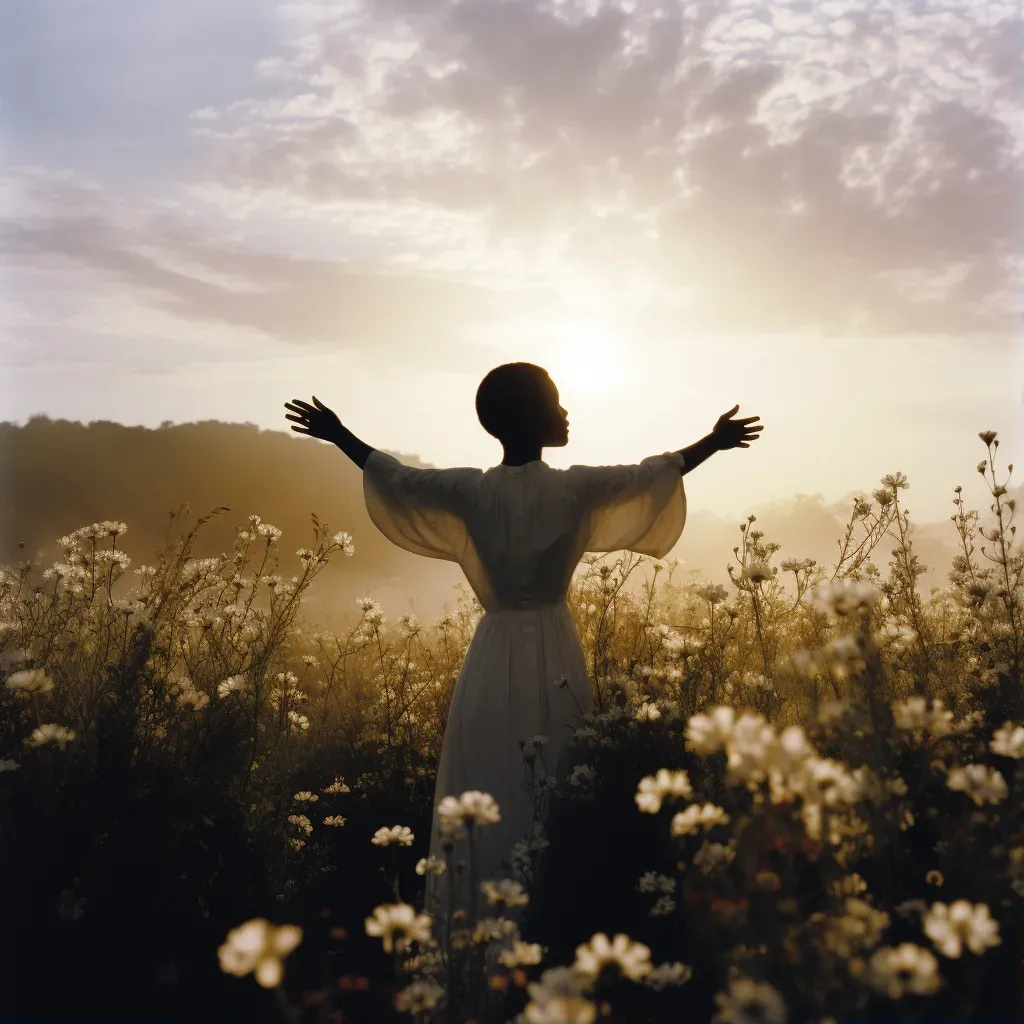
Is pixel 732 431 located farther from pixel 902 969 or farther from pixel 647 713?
pixel 902 969

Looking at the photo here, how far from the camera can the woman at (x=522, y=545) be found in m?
3.08

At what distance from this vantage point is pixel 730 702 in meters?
4.00

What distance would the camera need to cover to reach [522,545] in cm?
314

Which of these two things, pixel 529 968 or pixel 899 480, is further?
pixel 899 480

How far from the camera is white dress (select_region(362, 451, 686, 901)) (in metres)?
3.07

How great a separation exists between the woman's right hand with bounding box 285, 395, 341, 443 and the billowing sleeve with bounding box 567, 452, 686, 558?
3.47 feet

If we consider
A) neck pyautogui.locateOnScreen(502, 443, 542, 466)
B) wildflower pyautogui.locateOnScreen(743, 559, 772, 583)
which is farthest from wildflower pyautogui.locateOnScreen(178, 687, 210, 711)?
wildflower pyautogui.locateOnScreen(743, 559, 772, 583)

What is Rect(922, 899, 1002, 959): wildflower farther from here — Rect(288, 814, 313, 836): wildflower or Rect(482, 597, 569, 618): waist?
Rect(288, 814, 313, 836): wildflower

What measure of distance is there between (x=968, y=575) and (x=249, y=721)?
4.02m

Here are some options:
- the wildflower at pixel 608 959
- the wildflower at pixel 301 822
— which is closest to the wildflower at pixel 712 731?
the wildflower at pixel 608 959

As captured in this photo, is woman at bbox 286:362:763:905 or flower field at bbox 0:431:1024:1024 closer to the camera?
flower field at bbox 0:431:1024:1024

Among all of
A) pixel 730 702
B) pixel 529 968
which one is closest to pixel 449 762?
pixel 529 968

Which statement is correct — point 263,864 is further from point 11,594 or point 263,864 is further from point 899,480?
point 899,480

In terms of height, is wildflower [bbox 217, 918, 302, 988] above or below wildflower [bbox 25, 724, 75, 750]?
below
